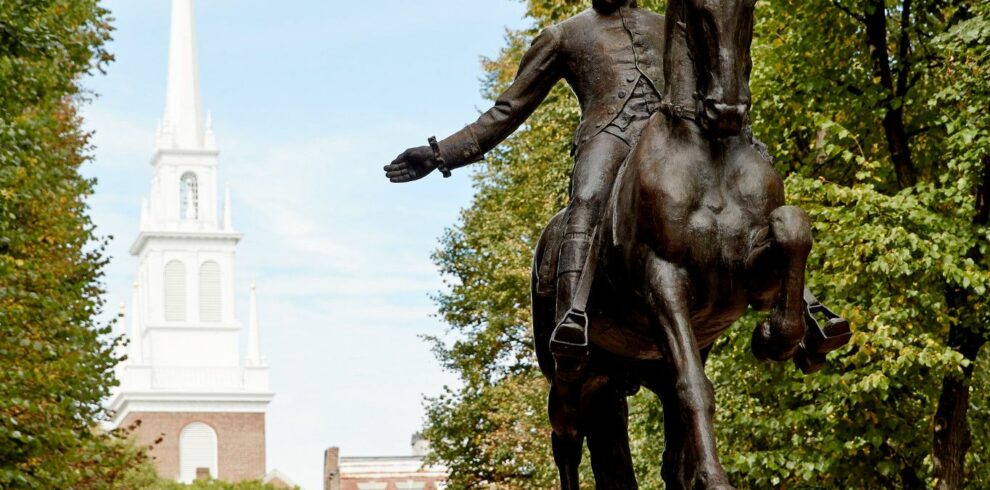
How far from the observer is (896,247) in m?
21.6

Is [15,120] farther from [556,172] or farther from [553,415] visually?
[553,415]

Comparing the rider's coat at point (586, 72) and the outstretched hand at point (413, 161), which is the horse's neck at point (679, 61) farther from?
the outstretched hand at point (413, 161)

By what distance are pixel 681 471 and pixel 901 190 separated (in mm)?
13957

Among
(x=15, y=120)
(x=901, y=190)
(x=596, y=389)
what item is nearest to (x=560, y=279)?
(x=596, y=389)

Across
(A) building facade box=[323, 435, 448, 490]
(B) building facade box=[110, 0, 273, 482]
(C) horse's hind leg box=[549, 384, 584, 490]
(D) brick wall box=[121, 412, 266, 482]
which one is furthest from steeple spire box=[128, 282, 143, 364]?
(C) horse's hind leg box=[549, 384, 584, 490]

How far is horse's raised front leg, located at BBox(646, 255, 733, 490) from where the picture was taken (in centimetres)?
903

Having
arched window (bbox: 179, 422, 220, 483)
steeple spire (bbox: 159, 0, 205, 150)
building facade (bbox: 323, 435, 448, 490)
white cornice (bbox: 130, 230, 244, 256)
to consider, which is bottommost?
building facade (bbox: 323, 435, 448, 490)

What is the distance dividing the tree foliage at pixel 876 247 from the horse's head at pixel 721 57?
12.1 m

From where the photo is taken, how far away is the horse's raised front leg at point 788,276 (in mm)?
9023

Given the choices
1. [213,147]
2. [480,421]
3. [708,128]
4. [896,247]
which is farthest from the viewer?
[213,147]

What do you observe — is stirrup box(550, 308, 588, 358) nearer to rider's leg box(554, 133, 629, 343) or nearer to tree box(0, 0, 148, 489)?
rider's leg box(554, 133, 629, 343)

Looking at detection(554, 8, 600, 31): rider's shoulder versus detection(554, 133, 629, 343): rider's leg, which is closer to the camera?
detection(554, 133, 629, 343): rider's leg

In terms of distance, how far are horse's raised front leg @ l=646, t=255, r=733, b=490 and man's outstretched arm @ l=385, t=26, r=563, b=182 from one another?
1888 millimetres

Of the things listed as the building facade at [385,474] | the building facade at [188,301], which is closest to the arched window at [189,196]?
the building facade at [188,301]
